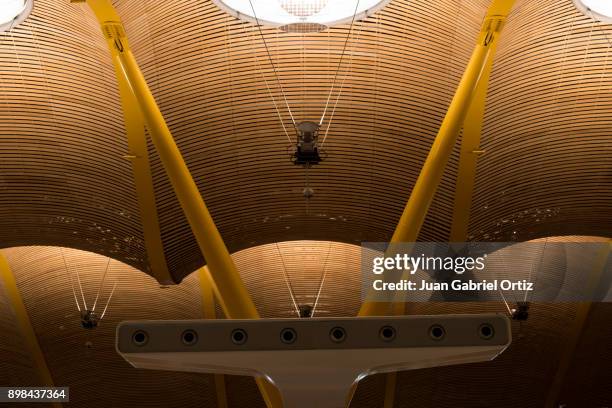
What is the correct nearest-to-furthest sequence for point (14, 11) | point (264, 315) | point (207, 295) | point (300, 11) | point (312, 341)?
point (312, 341)
point (14, 11)
point (300, 11)
point (207, 295)
point (264, 315)

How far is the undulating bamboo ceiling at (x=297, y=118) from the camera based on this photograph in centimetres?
1755

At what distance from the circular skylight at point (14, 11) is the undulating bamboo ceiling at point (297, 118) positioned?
326mm

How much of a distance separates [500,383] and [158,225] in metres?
13.6

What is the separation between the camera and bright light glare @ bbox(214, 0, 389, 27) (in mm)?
16734

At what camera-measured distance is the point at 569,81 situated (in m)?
18.1

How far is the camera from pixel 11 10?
16625mm

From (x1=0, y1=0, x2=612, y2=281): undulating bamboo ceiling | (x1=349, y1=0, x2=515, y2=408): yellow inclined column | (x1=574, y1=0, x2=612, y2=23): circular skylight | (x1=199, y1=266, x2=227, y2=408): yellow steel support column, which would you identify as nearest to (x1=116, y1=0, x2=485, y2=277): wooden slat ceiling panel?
(x1=0, y1=0, x2=612, y2=281): undulating bamboo ceiling

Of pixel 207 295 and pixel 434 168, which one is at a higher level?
pixel 207 295

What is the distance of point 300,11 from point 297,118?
274 cm

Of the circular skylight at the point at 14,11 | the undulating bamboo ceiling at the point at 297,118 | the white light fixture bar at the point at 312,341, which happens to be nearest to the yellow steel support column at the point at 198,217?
the circular skylight at the point at 14,11

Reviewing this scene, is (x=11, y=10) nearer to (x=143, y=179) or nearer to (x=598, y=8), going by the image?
(x=143, y=179)

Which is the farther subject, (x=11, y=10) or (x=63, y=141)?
(x=63, y=141)

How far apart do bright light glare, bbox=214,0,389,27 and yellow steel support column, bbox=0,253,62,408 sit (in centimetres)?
1169

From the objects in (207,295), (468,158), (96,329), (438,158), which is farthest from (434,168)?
(96,329)
